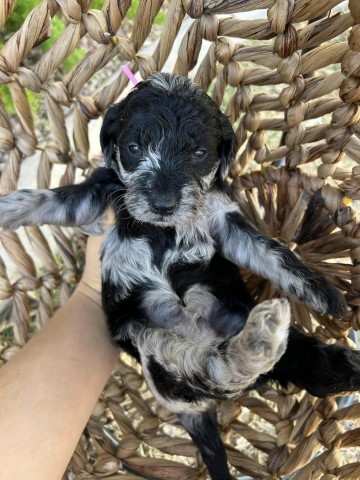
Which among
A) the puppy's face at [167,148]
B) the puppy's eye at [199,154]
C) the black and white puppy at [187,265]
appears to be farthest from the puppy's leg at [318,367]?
the puppy's eye at [199,154]

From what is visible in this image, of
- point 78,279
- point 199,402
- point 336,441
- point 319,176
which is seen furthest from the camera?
point 78,279

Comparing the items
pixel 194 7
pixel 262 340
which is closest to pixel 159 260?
pixel 262 340

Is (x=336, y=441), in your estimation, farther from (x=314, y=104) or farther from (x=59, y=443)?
(x=314, y=104)

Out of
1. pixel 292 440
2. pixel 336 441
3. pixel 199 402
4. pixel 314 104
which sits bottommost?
pixel 292 440

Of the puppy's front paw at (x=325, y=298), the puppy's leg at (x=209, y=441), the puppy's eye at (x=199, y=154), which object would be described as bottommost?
the puppy's leg at (x=209, y=441)

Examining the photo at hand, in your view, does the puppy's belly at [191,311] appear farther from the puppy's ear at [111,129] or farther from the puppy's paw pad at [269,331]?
the puppy's ear at [111,129]

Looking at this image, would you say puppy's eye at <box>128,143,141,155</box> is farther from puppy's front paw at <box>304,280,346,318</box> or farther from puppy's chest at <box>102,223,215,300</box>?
puppy's front paw at <box>304,280,346,318</box>

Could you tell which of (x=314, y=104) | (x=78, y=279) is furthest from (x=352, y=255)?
(x=78, y=279)

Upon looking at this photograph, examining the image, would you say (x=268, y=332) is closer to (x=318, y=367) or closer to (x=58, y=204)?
(x=318, y=367)
